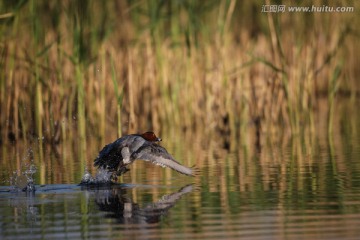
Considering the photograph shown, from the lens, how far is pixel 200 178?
9.28 metres

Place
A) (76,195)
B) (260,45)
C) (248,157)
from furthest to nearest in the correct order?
1. (260,45)
2. (248,157)
3. (76,195)

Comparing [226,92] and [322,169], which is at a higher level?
[226,92]

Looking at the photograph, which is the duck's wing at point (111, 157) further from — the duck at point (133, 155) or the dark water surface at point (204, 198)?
the dark water surface at point (204, 198)

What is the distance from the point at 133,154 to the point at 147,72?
6.11 metres

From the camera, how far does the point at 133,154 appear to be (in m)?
9.12

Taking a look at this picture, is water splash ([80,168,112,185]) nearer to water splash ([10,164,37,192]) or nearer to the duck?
the duck

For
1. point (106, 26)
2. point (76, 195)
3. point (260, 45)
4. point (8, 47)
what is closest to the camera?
point (76, 195)

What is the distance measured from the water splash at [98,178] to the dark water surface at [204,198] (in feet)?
0.44

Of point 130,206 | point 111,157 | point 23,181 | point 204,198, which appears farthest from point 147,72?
point 130,206

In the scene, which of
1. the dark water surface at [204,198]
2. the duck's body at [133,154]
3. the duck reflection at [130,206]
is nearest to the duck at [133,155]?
the duck's body at [133,154]

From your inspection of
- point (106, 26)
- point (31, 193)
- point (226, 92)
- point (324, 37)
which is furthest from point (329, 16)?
point (31, 193)

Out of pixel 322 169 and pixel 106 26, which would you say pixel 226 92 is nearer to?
pixel 106 26

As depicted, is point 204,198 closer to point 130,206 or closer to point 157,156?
point 130,206

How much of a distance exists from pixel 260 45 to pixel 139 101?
2.37 metres
